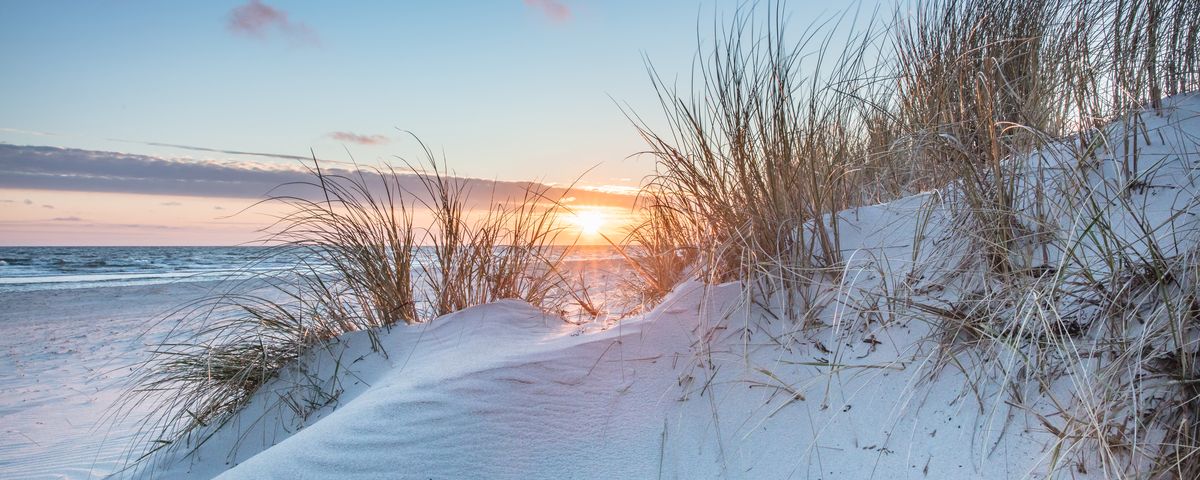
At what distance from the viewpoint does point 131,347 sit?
5.86 meters

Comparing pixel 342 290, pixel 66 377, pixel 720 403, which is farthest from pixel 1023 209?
pixel 66 377

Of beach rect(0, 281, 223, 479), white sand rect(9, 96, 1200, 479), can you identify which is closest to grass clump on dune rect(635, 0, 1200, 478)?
white sand rect(9, 96, 1200, 479)

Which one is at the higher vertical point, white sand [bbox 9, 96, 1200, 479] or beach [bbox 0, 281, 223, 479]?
white sand [bbox 9, 96, 1200, 479]

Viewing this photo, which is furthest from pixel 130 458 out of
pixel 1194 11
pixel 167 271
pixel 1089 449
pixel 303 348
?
pixel 167 271

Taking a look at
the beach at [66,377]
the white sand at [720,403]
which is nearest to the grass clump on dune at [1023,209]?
the white sand at [720,403]

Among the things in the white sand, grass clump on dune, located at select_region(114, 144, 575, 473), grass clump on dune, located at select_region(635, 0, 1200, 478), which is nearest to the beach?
grass clump on dune, located at select_region(114, 144, 575, 473)

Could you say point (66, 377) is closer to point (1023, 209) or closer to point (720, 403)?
point (720, 403)

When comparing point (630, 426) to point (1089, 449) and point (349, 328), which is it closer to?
point (1089, 449)

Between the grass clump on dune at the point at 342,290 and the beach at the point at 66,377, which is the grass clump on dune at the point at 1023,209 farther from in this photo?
the beach at the point at 66,377

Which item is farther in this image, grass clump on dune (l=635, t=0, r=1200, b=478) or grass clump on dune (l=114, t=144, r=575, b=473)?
grass clump on dune (l=114, t=144, r=575, b=473)

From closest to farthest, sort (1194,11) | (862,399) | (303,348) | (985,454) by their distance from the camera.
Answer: (985,454) → (862,399) → (1194,11) → (303,348)

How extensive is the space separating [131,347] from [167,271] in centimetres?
1297

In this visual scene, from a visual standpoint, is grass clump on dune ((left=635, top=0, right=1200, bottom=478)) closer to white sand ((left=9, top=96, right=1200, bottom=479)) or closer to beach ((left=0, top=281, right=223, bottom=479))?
white sand ((left=9, top=96, right=1200, bottom=479))

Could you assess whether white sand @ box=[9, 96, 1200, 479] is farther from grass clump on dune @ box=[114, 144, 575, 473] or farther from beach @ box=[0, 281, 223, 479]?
beach @ box=[0, 281, 223, 479]
